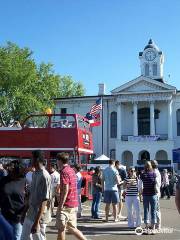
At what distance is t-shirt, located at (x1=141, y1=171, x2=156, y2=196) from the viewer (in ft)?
39.7

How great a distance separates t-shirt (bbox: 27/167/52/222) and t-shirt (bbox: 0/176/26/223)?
260 millimetres

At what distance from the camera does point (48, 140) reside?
67.0 feet

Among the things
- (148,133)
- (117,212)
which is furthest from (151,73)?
(117,212)

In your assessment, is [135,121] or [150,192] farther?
[135,121]

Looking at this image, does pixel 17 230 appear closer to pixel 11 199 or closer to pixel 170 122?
Answer: pixel 11 199

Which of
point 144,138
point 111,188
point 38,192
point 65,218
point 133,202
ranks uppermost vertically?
point 144,138

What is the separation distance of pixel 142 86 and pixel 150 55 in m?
10.7

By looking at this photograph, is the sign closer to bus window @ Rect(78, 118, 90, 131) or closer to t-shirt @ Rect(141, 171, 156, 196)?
bus window @ Rect(78, 118, 90, 131)

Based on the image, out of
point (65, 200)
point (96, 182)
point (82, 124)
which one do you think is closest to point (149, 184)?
point (96, 182)

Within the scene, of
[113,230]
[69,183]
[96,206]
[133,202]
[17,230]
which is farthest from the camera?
[96,206]

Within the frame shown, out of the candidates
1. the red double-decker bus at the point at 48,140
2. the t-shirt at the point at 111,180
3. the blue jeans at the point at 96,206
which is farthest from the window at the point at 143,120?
the t-shirt at the point at 111,180

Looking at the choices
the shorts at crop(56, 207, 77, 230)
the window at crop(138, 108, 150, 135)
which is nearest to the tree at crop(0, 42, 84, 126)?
the window at crop(138, 108, 150, 135)

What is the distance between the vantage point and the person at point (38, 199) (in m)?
7.20

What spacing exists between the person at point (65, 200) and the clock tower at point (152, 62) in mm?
59115
